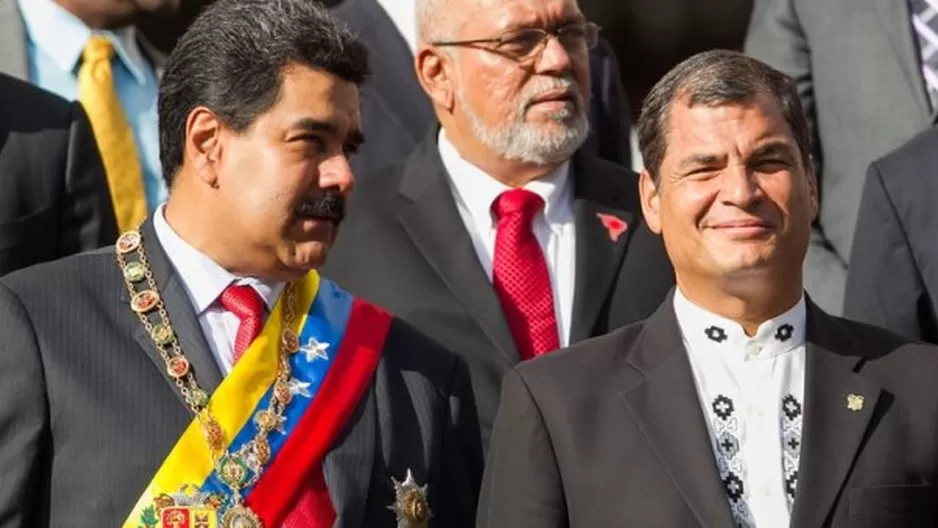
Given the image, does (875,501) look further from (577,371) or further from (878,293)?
(878,293)

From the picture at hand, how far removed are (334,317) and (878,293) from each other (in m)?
1.36

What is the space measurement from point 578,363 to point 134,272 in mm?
872

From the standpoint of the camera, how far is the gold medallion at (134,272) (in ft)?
16.6

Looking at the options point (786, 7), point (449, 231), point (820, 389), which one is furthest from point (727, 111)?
point (786, 7)

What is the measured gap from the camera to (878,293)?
5910mm

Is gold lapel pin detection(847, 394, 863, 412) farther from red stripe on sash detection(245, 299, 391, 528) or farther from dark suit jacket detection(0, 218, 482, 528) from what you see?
red stripe on sash detection(245, 299, 391, 528)

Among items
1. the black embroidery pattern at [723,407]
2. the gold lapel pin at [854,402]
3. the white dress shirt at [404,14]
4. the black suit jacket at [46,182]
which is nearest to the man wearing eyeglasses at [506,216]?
the black suit jacket at [46,182]

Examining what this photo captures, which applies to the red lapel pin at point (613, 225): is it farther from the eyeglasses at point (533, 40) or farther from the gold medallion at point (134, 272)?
the gold medallion at point (134, 272)

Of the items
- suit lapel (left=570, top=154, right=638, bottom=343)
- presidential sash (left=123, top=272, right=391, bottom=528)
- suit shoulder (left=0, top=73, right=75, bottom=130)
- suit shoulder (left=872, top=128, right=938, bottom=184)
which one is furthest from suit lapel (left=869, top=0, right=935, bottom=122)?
suit shoulder (left=0, top=73, right=75, bottom=130)

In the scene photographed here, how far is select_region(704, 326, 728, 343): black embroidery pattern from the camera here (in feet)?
16.4

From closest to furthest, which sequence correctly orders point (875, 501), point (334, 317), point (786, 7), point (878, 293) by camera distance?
point (875, 501)
point (334, 317)
point (878, 293)
point (786, 7)

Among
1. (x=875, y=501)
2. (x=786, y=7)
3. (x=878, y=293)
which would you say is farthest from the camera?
(x=786, y=7)

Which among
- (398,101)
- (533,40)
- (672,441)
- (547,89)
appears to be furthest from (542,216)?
(672,441)

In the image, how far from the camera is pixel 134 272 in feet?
16.6
